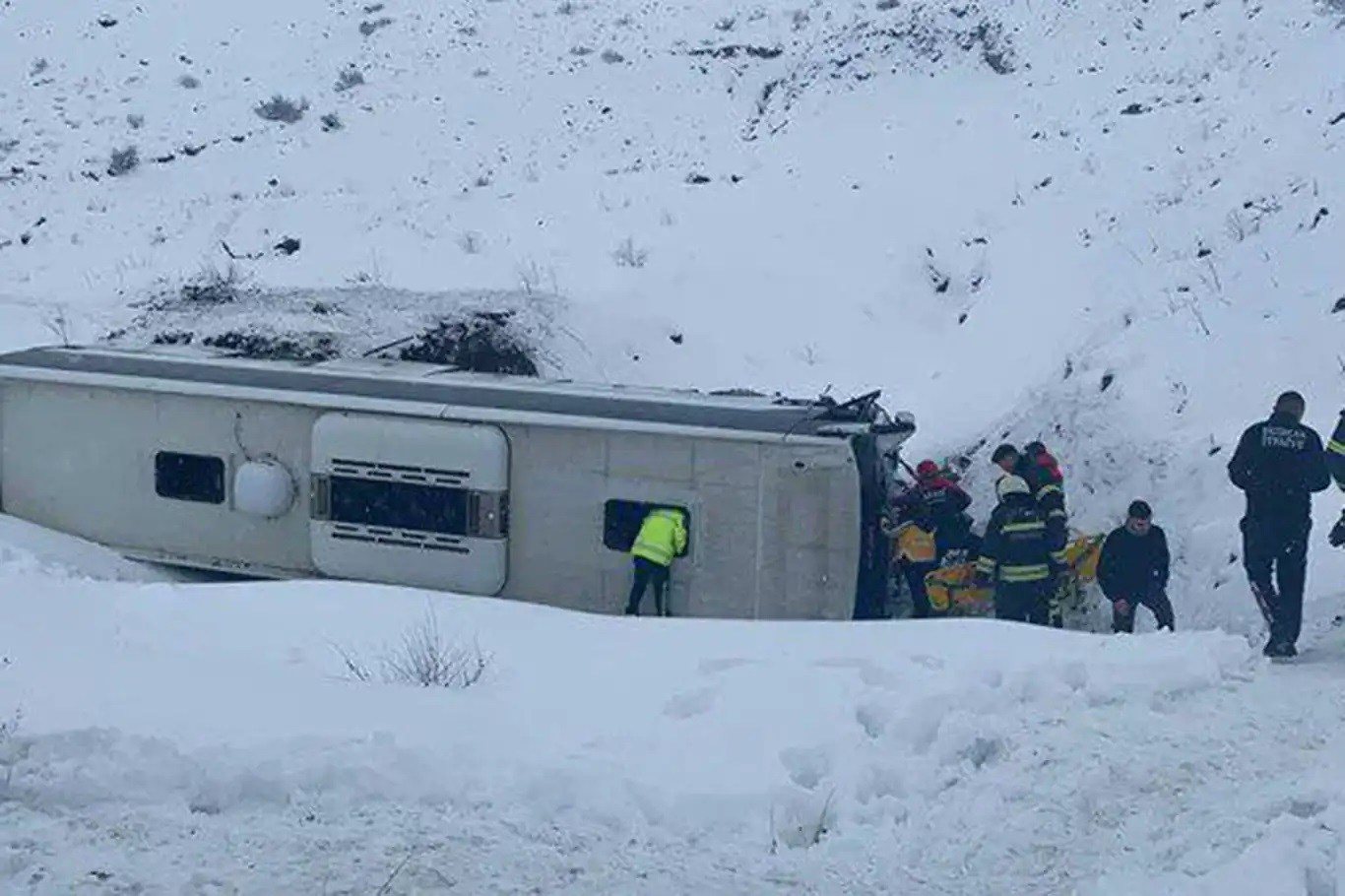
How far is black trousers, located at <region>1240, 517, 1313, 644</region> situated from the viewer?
10305 millimetres

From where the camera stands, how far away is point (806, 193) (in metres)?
21.3

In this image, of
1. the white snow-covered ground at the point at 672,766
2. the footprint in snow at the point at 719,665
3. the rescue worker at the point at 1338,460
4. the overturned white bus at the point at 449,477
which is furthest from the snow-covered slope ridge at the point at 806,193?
the footprint in snow at the point at 719,665

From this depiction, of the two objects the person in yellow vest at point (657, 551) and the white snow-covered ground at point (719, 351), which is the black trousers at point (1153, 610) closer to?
the white snow-covered ground at point (719, 351)

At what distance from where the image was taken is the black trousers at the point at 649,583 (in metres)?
11.5

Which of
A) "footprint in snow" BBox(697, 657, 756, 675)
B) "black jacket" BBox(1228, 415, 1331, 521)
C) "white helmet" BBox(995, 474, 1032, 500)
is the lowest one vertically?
"footprint in snow" BBox(697, 657, 756, 675)

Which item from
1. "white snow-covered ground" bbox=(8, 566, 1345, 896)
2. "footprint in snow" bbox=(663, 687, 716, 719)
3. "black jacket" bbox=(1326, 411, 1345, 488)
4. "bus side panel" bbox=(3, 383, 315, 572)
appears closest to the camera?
"white snow-covered ground" bbox=(8, 566, 1345, 896)

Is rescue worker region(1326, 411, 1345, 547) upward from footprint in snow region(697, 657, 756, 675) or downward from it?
upward

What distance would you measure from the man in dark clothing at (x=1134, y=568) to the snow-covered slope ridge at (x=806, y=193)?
32.4 inches

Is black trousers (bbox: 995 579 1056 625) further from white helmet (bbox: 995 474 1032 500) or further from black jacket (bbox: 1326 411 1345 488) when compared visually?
black jacket (bbox: 1326 411 1345 488)

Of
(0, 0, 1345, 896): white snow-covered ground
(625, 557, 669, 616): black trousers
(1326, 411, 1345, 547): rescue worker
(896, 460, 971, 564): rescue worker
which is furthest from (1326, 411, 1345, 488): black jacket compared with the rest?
(625, 557, 669, 616): black trousers

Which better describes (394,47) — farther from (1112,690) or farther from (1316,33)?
(1112,690)

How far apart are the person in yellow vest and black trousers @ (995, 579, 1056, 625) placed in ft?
7.72

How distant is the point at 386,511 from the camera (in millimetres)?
12477

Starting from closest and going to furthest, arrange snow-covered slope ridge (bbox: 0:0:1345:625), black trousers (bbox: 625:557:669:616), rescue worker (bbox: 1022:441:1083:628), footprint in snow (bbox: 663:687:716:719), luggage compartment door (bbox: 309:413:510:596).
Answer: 1. footprint in snow (bbox: 663:687:716:719)
2. black trousers (bbox: 625:557:669:616)
3. rescue worker (bbox: 1022:441:1083:628)
4. luggage compartment door (bbox: 309:413:510:596)
5. snow-covered slope ridge (bbox: 0:0:1345:625)
